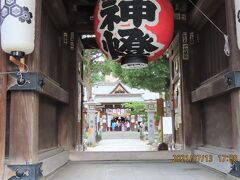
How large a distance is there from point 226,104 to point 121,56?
2194 mm

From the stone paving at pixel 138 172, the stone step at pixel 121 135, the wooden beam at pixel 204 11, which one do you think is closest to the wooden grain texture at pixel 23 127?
the stone paving at pixel 138 172

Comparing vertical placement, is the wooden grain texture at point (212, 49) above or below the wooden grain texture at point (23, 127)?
above

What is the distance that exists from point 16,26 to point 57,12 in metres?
3.16

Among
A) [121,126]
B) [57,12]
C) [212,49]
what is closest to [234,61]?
[212,49]

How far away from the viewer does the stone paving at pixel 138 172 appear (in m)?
5.39

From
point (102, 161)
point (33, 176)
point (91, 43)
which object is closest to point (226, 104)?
point (102, 161)

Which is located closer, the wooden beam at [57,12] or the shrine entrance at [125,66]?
the shrine entrance at [125,66]

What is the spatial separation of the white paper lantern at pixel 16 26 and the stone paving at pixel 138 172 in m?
2.39

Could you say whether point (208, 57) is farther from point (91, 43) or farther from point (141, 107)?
point (141, 107)

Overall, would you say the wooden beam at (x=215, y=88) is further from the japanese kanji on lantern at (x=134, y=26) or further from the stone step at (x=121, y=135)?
the stone step at (x=121, y=135)

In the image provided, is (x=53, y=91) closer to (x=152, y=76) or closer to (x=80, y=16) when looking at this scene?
(x=80, y=16)

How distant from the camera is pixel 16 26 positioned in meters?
4.09

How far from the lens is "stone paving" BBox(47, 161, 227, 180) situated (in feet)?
17.7
